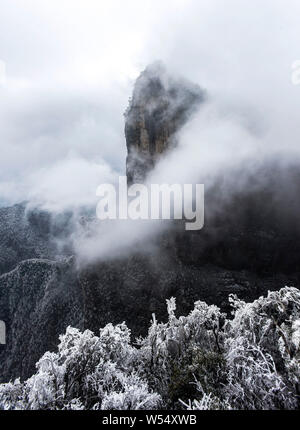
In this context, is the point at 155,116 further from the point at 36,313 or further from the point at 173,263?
the point at 36,313

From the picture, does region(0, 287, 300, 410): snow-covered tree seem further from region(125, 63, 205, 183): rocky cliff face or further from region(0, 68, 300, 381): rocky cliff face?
region(125, 63, 205, 183): rocky cliff face

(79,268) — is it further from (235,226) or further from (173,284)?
(235,226)

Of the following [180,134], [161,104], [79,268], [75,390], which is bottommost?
[79,268]

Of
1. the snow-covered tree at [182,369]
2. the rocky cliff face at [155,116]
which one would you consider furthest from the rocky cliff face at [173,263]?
the snow-covered tree at [182,369]

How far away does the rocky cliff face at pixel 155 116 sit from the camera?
129875mm

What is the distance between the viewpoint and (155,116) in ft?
429

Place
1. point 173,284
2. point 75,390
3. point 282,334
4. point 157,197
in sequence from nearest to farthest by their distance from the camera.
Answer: point 282,334 → point 75,390 → point 173,284 → point 157,197

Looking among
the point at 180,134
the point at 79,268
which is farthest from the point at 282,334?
the point at 180,134

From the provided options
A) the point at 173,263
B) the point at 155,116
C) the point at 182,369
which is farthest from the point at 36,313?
the point at 182,369

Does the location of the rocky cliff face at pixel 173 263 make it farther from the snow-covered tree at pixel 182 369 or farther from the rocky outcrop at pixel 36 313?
the snow-covered tree at pixel 182 369

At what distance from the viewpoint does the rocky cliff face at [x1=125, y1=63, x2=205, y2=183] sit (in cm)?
12988

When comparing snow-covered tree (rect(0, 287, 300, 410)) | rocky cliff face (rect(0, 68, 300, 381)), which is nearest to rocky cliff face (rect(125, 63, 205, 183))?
rocky cliff face (rect(0, 68, 300, 381))

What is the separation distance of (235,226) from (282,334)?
9540cm
